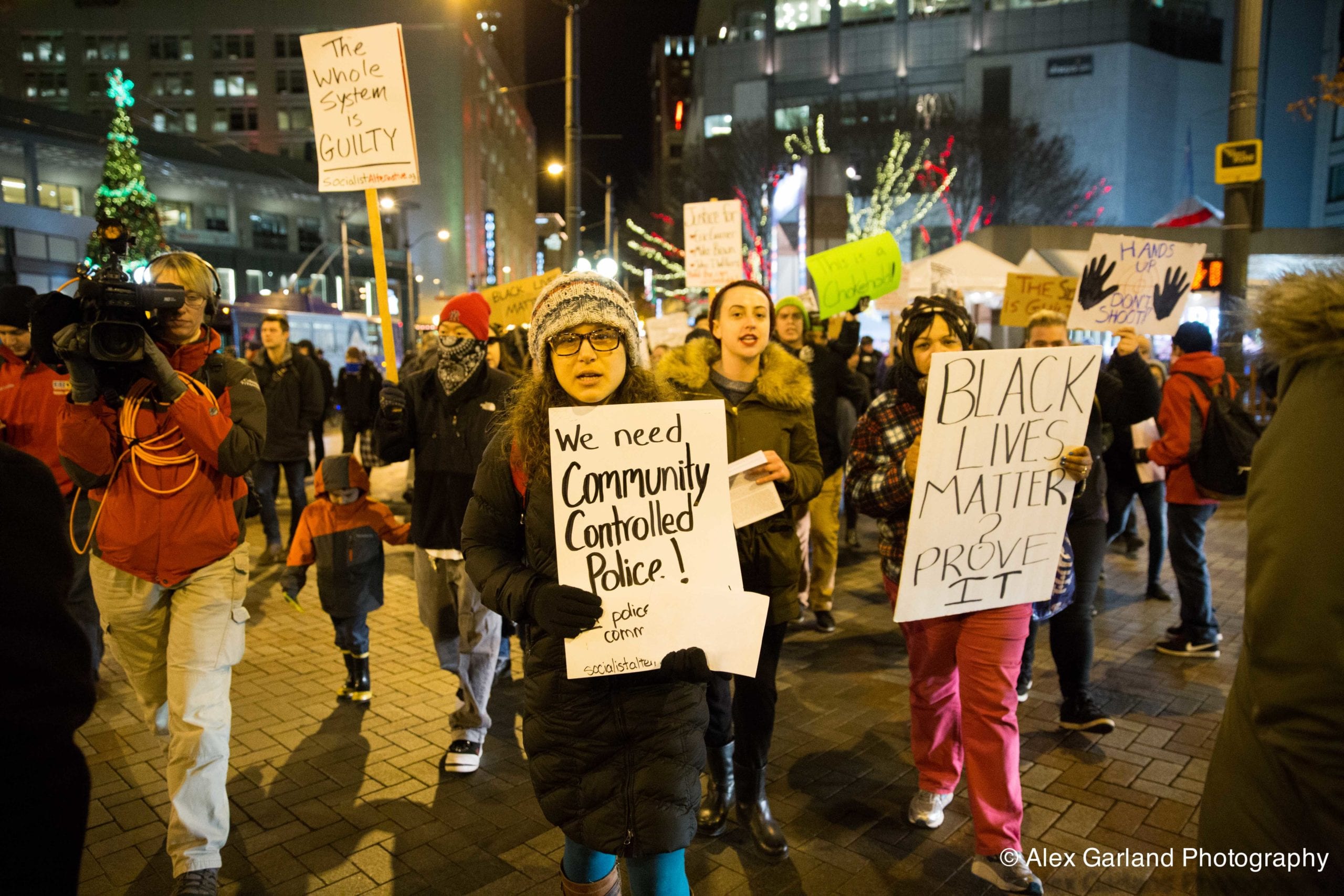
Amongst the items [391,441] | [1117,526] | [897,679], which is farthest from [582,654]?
[1117,526]

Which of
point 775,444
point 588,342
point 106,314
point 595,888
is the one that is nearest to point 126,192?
point 106,314

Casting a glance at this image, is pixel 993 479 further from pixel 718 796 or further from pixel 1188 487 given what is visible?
pixel 1188 487

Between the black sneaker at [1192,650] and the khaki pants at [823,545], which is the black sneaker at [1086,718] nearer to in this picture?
the black sneaker at [1192,650]

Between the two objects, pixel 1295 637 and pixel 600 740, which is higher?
pixel 1295 637

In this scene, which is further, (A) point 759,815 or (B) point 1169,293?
(B) point 1169,293

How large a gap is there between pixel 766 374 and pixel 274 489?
268 inches

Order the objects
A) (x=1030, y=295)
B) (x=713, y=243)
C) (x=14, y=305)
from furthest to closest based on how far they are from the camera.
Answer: (x=713, y=243), (x=1030, y=295), (x=14, y=305)

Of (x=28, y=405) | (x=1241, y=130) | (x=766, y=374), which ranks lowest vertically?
(x=28, y=405)

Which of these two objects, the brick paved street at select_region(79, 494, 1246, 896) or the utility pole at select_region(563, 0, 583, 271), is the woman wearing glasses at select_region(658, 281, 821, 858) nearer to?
the brick paved street at select_region(79, 494, 1246, 896)

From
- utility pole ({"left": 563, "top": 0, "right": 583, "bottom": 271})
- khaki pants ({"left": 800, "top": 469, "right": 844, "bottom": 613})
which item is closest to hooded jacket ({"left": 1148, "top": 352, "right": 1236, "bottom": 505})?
khaki pants ({"left": 800, "top": 469, "right": 844, "bottom": 613})

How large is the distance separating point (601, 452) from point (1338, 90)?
61.8 ft

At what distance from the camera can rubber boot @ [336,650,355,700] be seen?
5.29 m

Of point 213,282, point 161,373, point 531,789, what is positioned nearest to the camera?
point 161,373

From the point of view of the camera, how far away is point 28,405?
4984 millimetres
